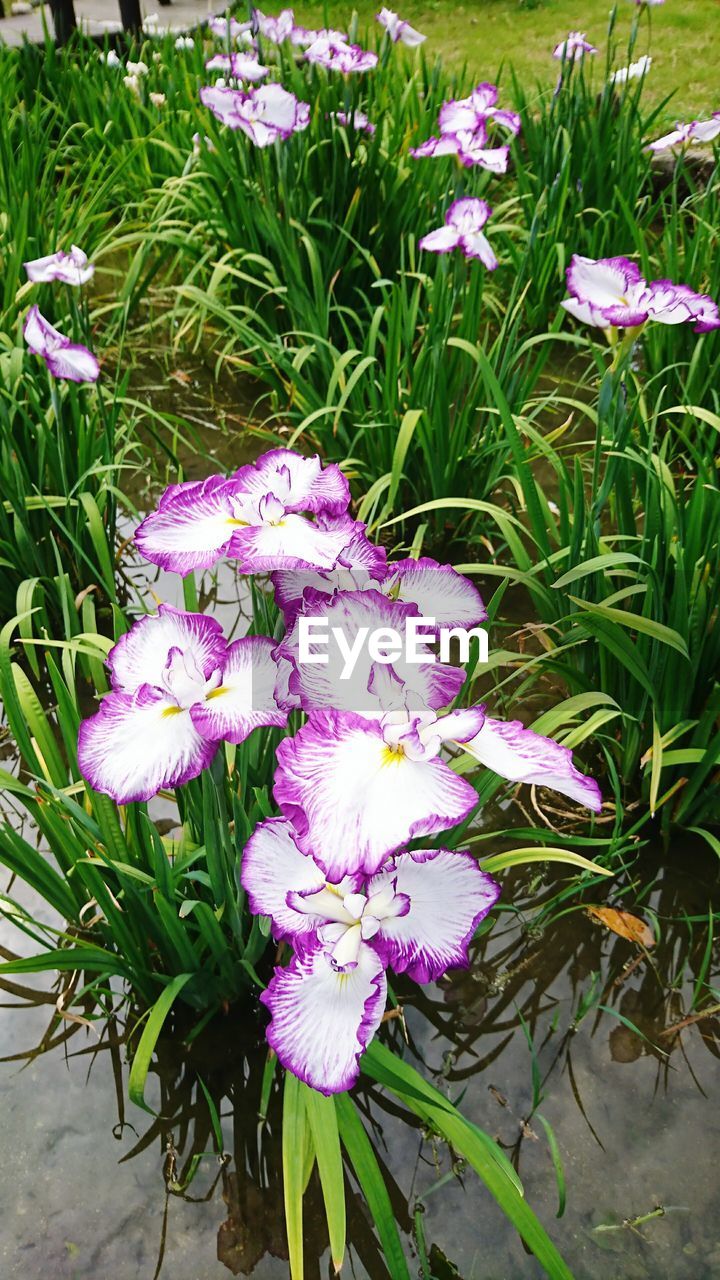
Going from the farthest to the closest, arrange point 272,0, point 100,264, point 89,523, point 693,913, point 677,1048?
point 272,0 → point 100,264 → point 89,523 → point 693,913 → point 677,1048

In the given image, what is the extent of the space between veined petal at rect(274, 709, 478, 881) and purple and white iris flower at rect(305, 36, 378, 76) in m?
2.43

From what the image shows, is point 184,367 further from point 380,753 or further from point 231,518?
point 380,753

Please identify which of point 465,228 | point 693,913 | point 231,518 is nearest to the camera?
point 231,518

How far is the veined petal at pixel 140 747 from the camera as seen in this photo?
799mm

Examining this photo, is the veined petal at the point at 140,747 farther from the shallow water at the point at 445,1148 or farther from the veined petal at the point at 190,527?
the shallow water at the point at 445,1148

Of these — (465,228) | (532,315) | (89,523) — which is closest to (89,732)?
(89,523)

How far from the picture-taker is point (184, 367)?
289 centimetres

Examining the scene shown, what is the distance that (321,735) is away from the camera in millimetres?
755

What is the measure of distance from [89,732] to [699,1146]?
94 cm

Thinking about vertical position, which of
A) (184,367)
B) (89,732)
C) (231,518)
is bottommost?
(184,367)

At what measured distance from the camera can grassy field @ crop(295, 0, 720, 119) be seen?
5301 millimetres

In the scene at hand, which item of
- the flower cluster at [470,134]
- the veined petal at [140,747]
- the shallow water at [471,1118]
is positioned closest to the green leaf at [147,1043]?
the shallow water at [471,1118]

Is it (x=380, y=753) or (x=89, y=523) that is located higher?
(x=380, y=753)

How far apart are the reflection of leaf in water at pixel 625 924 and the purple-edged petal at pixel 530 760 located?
2.24 ft
